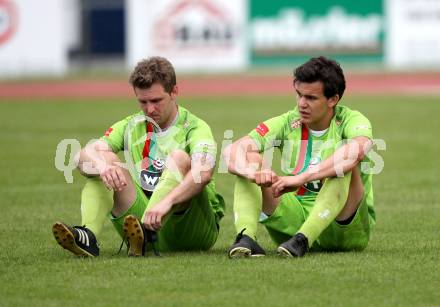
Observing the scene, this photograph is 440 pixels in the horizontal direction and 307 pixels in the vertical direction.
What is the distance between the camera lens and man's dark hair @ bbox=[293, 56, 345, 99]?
21.2ft

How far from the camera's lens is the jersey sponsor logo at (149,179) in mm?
6828

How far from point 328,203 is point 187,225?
0.97 meters

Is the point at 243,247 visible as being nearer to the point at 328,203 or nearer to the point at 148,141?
the point at 328,203

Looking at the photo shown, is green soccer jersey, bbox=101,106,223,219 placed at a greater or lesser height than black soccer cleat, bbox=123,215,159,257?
greater

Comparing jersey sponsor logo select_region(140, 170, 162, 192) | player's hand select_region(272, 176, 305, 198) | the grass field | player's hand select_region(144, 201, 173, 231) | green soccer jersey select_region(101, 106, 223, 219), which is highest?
green soccer jersey select_region(101, 106, 223, 219)

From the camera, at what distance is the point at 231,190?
10969 millimetres

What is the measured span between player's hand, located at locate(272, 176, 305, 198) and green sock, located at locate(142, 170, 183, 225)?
1.91 feet

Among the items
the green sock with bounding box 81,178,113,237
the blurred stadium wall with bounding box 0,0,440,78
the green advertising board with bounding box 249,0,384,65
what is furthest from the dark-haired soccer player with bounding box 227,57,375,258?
the green advertising board with bounding box 249,0,384,65

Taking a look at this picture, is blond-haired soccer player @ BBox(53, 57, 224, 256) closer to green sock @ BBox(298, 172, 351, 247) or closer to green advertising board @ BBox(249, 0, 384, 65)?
green sock @ BBox(298, 172, 351, 247)

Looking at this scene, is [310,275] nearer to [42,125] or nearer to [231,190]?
[231,190]

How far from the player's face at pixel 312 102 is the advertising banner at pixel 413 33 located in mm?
22750

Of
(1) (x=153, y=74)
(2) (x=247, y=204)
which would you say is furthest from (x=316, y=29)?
(2) (x=247, y=204)

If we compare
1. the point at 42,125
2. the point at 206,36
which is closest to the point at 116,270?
the point at 42,125

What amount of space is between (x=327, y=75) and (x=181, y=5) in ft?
77.7
